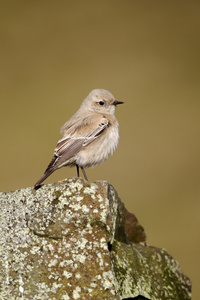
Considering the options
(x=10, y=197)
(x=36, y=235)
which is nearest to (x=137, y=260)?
(x=36, y=235)

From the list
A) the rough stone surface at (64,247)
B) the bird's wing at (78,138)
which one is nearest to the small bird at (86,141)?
the bird's wing at (78,138)

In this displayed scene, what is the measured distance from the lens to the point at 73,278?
400 cm

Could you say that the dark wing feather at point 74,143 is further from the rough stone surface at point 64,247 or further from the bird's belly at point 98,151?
the rough stone surface at point 64,247

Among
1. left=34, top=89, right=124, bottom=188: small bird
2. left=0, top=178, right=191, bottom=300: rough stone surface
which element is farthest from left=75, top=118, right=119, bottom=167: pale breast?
left=0, top=178, right=191, bottom=300: rough stone surface

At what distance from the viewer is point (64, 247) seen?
13.5 feet

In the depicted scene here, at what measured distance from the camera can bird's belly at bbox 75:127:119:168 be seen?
19.5 ft

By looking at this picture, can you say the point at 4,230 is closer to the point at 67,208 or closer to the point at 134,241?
the point at 67,208

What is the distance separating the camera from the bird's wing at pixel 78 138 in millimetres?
5527

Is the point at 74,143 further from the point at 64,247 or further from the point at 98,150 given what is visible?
the point at 64,247

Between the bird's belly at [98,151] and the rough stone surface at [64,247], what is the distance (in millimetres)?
1454

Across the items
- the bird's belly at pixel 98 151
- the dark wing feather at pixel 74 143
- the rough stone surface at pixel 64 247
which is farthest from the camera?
the bird's belly at pixel 98 151

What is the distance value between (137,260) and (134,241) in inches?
39.6

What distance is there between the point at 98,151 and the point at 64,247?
2.13 metres

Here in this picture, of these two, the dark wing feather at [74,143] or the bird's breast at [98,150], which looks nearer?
the dark wing feather at [74,143]
